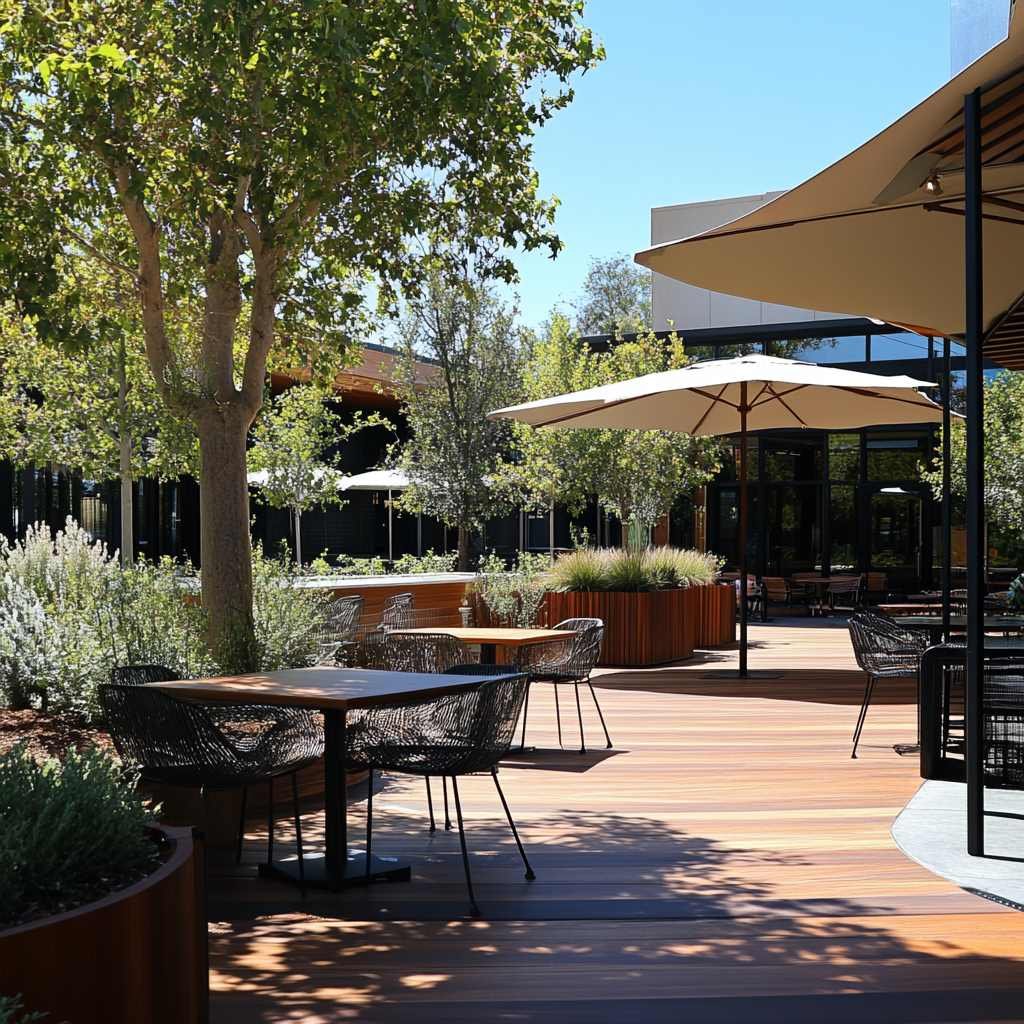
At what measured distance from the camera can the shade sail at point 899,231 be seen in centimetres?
527

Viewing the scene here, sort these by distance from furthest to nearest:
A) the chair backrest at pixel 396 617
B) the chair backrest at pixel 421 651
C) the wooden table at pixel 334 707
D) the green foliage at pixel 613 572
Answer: the green foliage at pixel 613 572 → the chair backrest at pixel 396 617 → the chair backrest at pixel 421 651 → the wooden table at pixel 334 707

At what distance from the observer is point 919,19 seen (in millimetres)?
31562

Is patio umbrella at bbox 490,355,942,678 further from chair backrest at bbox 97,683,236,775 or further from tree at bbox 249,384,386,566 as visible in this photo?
tree at bbox 249,384,386,566

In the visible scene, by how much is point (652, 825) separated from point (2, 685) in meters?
3.85

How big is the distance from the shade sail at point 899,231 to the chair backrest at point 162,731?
10.1ft

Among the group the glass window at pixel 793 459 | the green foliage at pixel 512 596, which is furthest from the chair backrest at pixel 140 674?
the glass window at pixel 793 459

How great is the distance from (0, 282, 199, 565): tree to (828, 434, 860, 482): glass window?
1135 centimetres

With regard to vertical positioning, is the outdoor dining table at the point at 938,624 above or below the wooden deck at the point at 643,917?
above

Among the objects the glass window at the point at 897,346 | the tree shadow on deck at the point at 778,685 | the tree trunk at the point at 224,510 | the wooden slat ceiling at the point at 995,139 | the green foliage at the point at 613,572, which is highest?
the glass window at the point at 897,346

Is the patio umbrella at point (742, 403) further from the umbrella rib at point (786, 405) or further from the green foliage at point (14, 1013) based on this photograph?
the green foliage at point (14, 1013)

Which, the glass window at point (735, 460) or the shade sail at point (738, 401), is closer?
the shade sail at point (738, 401)

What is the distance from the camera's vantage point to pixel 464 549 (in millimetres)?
22000

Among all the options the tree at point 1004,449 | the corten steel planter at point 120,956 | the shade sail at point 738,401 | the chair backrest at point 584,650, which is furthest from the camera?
the tree at point 1004,449

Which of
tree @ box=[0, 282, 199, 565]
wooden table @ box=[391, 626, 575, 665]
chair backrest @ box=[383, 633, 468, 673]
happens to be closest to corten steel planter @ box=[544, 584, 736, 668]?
wooden table @ box=[391, 626, 575, 665]
